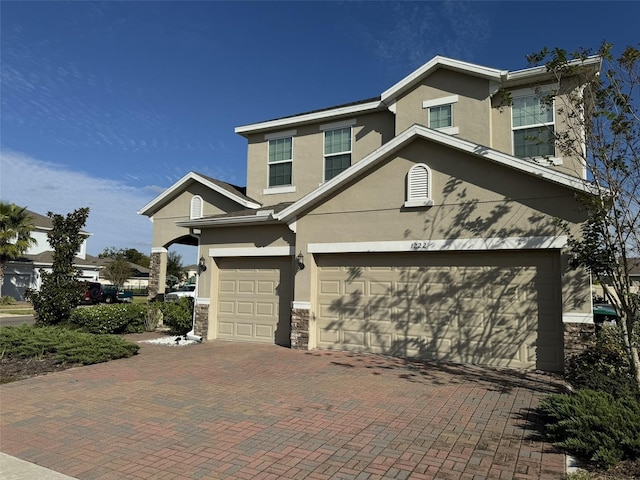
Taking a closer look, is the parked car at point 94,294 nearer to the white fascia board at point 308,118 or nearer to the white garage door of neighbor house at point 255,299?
the white fascia board at point 308,118

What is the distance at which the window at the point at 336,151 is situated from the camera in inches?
606

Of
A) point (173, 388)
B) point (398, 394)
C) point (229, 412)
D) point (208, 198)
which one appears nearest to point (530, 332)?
point (398, 394)

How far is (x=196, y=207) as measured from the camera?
17.7m

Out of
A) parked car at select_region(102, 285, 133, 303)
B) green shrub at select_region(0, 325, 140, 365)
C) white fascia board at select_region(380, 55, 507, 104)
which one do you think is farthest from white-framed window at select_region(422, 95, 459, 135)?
parked car at select_region(102, 285, 133, 303)

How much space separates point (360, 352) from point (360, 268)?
2.12 metres

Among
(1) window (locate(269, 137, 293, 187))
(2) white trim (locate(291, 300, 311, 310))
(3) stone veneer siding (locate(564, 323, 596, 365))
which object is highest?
(1) window (locate(269, 137, 293, 187))

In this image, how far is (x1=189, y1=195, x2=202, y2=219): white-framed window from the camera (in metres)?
17.6

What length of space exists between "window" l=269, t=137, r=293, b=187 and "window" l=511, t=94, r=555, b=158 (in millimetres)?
7543

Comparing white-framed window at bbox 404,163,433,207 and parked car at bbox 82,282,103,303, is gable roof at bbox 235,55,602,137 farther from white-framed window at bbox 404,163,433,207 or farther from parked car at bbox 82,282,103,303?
parked car at bbox 82,282,103,303

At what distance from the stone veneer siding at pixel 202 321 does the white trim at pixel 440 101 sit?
9214 millimetres

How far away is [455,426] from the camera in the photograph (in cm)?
614

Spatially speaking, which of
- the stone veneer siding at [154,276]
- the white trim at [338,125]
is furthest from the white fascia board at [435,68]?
the stone veneer siding at [154,276]

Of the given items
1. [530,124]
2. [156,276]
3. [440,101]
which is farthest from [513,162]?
[156,276]

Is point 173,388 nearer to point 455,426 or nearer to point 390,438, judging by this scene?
point 390,438
